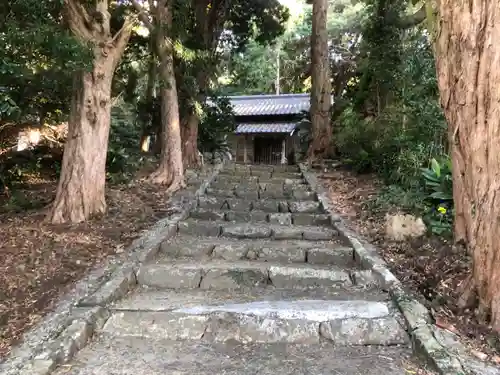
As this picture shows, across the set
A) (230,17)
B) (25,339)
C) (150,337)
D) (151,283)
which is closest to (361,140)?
(230,17)

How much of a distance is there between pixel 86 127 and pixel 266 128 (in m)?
14.7

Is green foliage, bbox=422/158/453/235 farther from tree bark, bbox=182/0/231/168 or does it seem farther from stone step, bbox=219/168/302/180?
tree bark, bbox=182/0/231/168

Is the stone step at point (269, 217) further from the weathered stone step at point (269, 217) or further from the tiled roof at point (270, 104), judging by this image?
the tiled roof at point (270, 104)

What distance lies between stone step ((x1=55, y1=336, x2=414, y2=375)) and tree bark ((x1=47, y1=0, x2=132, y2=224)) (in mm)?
2707

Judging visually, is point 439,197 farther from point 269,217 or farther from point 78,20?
point 78,20

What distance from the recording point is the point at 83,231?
5230 millimetres

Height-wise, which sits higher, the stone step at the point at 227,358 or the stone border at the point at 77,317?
the stone border at the point at 77,317

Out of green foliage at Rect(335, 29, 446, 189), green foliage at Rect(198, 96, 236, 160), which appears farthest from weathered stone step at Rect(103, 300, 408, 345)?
green foliage at Rect(198, 96, 236, 160)

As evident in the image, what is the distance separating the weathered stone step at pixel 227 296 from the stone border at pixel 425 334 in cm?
13

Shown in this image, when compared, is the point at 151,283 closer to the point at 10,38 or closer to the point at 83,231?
the point at 83,231

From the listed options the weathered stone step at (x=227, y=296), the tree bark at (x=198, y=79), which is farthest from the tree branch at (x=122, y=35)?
the tree bark at (x=198, y=79)

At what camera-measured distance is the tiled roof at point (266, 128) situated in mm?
19500

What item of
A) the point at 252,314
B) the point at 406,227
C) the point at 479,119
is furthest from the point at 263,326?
the point at 406,227

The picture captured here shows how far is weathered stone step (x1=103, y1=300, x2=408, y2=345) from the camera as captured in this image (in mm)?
3293
